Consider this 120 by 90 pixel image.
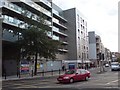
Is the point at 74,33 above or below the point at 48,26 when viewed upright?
above

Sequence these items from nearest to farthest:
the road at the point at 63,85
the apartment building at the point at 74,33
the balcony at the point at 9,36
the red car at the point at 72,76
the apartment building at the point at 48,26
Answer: the road at the point at 63,85, the red car at the point at 72,76, the balcony at the point at 9,36, the apartment building at the point at 48,26, the apartment building at the point at 74,33

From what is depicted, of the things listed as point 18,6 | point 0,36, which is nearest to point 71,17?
point 18,6

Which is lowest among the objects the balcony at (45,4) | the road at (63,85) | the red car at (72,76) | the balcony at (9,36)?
the road at (63,85)

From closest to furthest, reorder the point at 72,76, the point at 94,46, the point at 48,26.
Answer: the point at 72,76, the point at 48,26, the point at 94,46

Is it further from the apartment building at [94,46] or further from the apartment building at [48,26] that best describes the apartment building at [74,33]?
the apartment building at [94,46]

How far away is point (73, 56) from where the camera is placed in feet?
296

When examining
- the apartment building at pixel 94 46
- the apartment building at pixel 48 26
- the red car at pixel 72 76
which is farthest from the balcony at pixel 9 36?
the apartment building at pixel 94 46

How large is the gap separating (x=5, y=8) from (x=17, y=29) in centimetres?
449

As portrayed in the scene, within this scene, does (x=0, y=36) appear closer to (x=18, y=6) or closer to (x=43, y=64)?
(x=18, y=6)

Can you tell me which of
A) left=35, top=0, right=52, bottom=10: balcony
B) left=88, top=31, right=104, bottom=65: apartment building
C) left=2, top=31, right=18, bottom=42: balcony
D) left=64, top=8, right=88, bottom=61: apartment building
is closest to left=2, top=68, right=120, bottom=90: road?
left=2, top=31, right=18, bottom=42: balcony

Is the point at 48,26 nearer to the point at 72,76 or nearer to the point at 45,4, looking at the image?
the point at 72,76

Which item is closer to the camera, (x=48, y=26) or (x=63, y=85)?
(x=63, y=85)

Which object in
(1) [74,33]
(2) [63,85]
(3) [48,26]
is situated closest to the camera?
(2) [63,85]

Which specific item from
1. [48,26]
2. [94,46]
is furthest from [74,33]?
[48,26]
